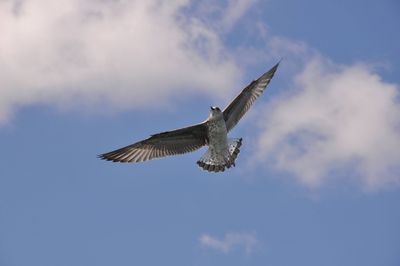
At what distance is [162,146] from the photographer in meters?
20.9

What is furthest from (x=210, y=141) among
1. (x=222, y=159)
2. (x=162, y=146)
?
(x=162, y=146)

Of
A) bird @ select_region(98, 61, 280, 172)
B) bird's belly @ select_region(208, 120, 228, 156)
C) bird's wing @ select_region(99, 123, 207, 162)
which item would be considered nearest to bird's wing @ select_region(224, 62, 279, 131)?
bird @ select_region(98, 61, 280, 172)

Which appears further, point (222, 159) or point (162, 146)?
Result: point (162, 146)

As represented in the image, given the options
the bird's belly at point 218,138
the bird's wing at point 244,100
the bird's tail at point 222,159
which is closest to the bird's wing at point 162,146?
the bird's belly at point 218,138

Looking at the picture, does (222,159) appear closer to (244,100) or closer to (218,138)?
(218,138)

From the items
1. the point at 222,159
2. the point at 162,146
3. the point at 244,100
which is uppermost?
the point at 244,100

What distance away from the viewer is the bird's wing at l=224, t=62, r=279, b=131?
20469 millimetres

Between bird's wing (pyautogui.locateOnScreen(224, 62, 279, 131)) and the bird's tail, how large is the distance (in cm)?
45

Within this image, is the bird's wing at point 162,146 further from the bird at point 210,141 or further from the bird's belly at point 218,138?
the bird's belly at point 218,138

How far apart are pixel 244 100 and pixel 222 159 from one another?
1.54m

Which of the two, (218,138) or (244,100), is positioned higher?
(244,100)

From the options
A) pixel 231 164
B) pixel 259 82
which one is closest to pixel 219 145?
pixel 231 164

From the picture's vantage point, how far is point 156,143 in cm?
→ 2080

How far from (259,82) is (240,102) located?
0.82 metres
